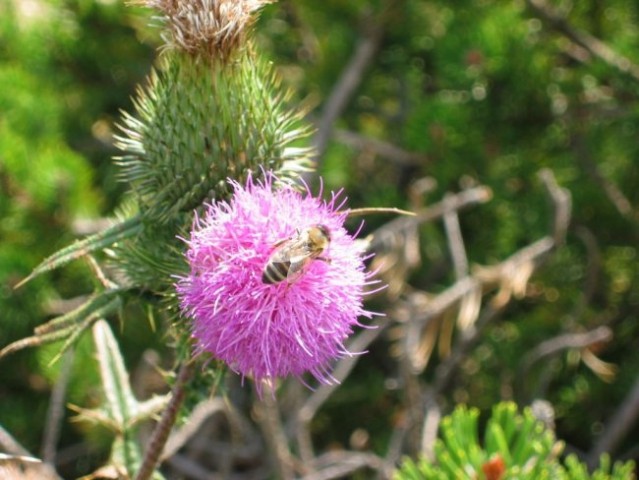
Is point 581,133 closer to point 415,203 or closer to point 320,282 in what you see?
point 415,203

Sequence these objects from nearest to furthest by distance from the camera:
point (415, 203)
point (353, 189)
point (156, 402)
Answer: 1. point (156, 402)
2. point (415, 203)
3. point (353, 189)

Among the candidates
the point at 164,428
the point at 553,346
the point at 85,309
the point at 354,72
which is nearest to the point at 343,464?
the point at 553,346

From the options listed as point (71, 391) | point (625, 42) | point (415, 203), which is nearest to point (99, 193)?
point (71, 391)

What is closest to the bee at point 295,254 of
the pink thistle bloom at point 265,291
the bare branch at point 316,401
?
the pink thistle bloom at point 265,291

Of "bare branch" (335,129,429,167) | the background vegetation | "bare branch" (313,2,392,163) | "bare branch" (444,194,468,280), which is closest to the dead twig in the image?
the background vegetation

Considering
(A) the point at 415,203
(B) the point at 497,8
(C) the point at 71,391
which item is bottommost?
(C) the point at 71,391

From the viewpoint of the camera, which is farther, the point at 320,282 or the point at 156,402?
the point at 156,402

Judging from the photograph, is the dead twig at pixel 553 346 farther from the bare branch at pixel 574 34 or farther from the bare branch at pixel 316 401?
the bare branch at pixel 574 34
